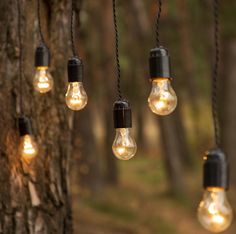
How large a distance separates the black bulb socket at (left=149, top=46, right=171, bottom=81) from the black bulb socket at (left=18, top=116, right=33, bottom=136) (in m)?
1.33

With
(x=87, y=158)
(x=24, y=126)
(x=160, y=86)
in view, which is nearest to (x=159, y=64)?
(x=160, y=86)

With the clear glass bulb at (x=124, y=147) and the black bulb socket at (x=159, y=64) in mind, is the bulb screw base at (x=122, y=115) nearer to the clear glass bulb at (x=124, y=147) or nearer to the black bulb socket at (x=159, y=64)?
the clear glass bulb at (x=124, y=147)

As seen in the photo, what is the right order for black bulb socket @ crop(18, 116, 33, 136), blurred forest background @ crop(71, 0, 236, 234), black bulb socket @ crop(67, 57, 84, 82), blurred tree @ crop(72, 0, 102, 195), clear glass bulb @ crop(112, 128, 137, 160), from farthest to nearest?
1. blurred tree @ crop(72, 0, 102, 195)
2. blurred forest background @ crop(71, 0, 236, 234)
3. black bulb socket @ crop(18, 116, 33, 136)
4. black bulb socket @ crop(67, 57, 84, 82)
5. clear glass bulb @ crop(112, 128, 137, 160)

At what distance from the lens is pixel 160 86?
259 centimetres

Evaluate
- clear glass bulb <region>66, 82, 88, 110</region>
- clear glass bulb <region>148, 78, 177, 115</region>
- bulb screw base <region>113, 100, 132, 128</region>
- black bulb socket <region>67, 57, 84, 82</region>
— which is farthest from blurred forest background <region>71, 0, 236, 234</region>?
clear glass bulb <region>148, 78, 177, 115</region>

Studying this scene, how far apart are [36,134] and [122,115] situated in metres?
1.26

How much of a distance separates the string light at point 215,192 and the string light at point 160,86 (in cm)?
49

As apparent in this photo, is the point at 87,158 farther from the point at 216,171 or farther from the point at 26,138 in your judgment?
the point at 216,171

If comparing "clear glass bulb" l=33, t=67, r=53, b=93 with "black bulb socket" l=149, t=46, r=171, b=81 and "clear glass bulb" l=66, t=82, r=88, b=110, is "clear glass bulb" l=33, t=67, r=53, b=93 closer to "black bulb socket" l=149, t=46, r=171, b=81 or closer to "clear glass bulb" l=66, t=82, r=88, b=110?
"clear glass bulb" l=66, t=82, r=88, b=110

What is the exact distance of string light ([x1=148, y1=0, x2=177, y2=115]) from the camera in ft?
8.35

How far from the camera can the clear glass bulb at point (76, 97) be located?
300 centimetres

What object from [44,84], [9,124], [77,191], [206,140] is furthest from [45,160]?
[206,140]

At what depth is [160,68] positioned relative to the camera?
2600mm

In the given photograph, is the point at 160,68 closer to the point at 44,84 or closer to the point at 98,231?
the point at 44,84
